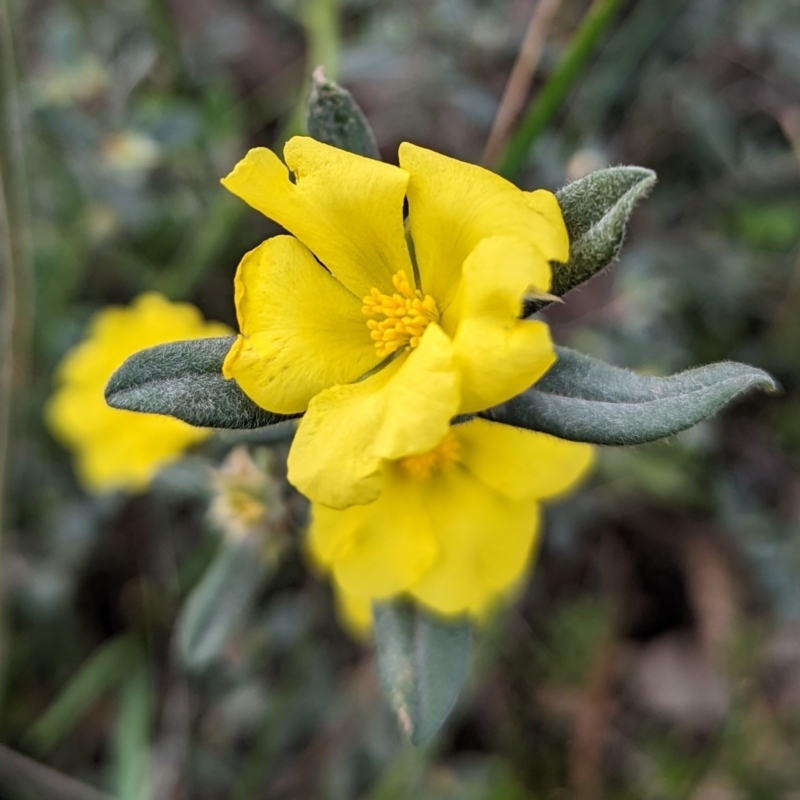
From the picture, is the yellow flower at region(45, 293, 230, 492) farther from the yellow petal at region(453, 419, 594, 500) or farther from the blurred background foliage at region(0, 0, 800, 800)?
the yellow petal at region(453, 419, 594, 500)

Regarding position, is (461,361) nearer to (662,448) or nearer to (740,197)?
(662,448)

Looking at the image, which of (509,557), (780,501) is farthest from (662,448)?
(509,557)

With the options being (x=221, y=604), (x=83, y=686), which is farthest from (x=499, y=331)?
(x=83, y=686)

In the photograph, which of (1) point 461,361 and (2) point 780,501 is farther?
(2) point 780,501

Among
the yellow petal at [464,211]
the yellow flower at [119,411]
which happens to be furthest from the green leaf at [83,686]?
the yellow petal at [464,211]

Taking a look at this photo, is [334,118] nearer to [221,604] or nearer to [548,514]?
[221,604]

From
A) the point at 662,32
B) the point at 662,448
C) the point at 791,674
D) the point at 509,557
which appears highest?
the point at 662,32

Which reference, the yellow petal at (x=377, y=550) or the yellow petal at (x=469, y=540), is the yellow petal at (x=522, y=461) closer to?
the yellow petal at (x=469, y=540)

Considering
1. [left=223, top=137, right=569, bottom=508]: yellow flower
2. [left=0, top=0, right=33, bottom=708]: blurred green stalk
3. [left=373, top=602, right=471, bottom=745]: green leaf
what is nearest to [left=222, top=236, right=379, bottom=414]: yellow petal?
[left=223, top=137, right=569, bottom=508]: yellow flower
